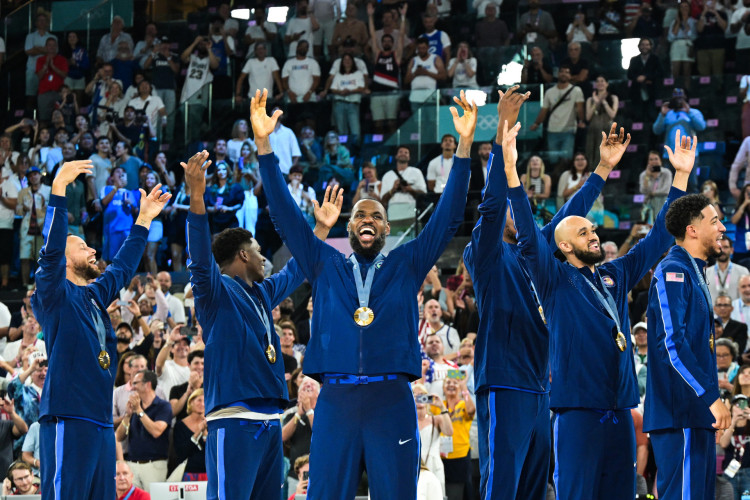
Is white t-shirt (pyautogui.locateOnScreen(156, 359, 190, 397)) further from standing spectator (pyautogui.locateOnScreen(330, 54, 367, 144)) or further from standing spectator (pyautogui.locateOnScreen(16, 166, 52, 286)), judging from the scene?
standing spectator (pyautogui.locateOnScreen(330, 54, 367, 144))

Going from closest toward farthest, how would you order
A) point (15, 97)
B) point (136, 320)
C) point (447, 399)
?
point (447, 399)
point (136, 320)
point (15, 97)

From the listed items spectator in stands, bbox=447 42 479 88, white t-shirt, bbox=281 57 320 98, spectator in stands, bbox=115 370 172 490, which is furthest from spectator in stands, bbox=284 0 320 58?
spectator in stands, bbox=115 370 172 490

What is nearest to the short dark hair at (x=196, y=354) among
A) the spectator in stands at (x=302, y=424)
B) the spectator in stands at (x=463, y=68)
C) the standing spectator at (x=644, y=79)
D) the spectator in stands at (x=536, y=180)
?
the spectator in stands at (x=302, y=424)

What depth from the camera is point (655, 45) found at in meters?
16.6

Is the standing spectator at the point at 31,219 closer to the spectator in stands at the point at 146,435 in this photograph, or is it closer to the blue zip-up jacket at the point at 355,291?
the spectator in stands at the point at 146,435

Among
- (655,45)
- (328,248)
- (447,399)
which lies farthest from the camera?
(655,45)

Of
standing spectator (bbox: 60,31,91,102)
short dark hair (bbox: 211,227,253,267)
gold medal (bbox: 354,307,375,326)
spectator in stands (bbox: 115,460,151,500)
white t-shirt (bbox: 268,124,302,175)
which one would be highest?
standing spectator (bbox: 60,31,91,102)

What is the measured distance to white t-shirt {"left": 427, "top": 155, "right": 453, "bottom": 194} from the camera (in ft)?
48.4

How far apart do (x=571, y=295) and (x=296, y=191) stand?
9.19 m

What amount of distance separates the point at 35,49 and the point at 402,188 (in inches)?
362

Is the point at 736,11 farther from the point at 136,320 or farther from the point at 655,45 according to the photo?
the point at 136,320

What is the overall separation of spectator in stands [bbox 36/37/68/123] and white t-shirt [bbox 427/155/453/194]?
25.6 ft

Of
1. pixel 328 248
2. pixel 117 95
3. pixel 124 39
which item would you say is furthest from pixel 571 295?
pixel 124 39

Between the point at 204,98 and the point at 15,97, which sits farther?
the point at 15,97
